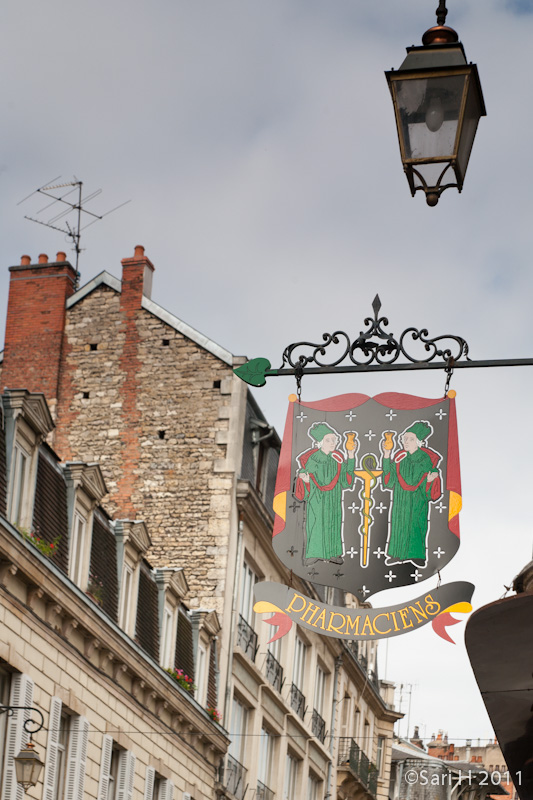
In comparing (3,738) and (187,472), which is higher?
(187,472)

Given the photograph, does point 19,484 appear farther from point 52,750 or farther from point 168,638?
point 168,638

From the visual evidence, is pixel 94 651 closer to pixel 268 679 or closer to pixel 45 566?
pixel 45 566

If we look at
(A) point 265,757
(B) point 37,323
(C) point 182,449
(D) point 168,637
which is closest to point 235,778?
(A) point 265,757

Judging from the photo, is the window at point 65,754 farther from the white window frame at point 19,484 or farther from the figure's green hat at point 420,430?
the figure's green hat at point 420,430

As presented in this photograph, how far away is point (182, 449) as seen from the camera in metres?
30.8

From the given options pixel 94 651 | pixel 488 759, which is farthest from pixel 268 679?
pixel 488 759

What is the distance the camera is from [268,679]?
1287 inches

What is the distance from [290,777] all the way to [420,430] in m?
26.8

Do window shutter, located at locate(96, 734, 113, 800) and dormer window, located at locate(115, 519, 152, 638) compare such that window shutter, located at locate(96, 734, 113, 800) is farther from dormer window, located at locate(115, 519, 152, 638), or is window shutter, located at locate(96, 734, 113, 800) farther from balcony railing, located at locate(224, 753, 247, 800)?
balcony railing, located at locate(224, 753, 247, 800)

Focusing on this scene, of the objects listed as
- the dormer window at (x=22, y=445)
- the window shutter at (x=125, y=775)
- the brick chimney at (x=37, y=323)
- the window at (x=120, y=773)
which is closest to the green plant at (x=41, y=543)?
the dormer window at (x=22, y=445)

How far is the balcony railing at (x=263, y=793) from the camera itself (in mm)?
32062

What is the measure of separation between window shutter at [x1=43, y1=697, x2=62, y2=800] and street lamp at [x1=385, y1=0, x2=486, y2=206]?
1392cm

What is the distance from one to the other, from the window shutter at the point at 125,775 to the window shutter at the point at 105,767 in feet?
2.67

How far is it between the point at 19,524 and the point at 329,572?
10.9 m
